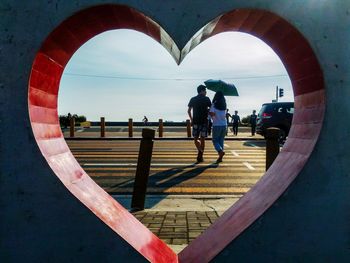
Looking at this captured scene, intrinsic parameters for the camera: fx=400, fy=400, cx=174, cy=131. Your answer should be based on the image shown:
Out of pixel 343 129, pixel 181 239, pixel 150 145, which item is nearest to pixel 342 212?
pixel 343 129

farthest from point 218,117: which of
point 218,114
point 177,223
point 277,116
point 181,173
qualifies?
point 277,116

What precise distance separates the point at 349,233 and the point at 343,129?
551 mm

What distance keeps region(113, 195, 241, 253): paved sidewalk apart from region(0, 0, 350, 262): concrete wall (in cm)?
165

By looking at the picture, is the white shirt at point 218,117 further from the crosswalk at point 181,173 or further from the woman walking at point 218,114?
the crosswalk at point 181,173

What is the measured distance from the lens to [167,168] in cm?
942

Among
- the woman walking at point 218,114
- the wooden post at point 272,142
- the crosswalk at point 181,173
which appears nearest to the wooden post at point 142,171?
the crosswalk at point 181,173

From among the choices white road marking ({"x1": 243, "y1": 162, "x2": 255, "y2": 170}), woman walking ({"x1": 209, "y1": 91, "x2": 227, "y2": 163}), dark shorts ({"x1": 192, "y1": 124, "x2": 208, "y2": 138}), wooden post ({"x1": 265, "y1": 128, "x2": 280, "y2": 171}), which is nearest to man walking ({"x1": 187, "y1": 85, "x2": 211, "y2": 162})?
dark shorts ({"x1": 192, "y1": 124, "x2": 208, "y2": 138})

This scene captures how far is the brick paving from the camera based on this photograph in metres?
4.09

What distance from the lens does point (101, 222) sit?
81.7 inches

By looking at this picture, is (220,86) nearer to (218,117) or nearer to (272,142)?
(218,117)

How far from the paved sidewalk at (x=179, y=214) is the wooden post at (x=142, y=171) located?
142mm

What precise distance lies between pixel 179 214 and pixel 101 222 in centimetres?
313

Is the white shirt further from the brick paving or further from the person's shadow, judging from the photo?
the brick paving

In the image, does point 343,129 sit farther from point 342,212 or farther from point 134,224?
point 134,224
